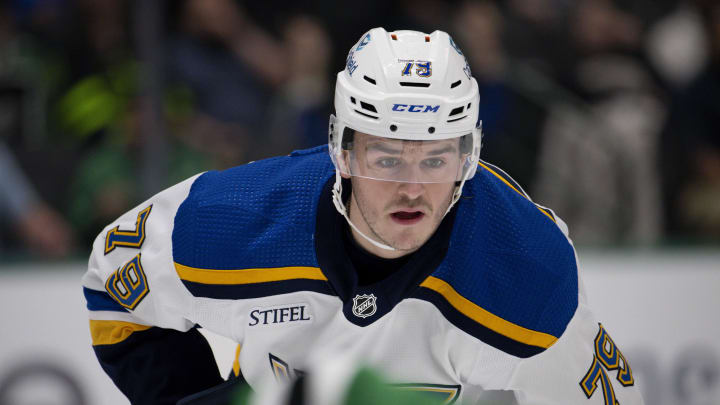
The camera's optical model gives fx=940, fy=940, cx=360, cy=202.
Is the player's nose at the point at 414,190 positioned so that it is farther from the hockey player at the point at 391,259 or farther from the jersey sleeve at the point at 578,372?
the jersey sleeve at the point at 578,372

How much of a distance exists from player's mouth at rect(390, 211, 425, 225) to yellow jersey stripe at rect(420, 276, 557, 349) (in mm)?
177

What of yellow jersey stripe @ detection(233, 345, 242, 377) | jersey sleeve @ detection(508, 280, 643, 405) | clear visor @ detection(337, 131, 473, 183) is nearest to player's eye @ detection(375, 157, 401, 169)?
clear visor @ detection(337, 131, 473, 183)

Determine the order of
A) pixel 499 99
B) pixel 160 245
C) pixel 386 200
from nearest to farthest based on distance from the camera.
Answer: pixel 386 200
pixel 160 245
pixel 499 99

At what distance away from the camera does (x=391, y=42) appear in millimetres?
2119

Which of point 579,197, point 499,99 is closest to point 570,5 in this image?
point 499,99

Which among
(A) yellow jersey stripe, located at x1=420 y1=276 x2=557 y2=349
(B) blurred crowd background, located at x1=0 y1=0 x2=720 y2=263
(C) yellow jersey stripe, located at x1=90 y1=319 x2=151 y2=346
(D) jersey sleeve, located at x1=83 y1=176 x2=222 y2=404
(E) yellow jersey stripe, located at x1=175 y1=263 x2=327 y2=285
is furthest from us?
(B) blurred crowd background, located at x1=0 y1=0 x2=720 y2=263

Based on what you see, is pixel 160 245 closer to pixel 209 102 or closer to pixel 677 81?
pixel 209 102

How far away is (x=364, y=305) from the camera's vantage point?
7.29ft

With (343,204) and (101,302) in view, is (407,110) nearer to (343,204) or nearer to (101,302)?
(343,204)

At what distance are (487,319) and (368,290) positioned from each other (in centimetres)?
29

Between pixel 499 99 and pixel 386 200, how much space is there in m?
1.94

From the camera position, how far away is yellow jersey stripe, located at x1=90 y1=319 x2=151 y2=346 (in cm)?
253

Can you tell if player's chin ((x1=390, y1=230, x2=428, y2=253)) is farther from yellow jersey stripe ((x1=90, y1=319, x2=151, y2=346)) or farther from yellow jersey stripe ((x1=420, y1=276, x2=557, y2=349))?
yellow jersey stripe ((x1=90, y1=319, x2=151, y2=346))

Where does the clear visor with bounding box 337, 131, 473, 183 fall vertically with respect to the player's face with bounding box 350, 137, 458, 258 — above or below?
above
